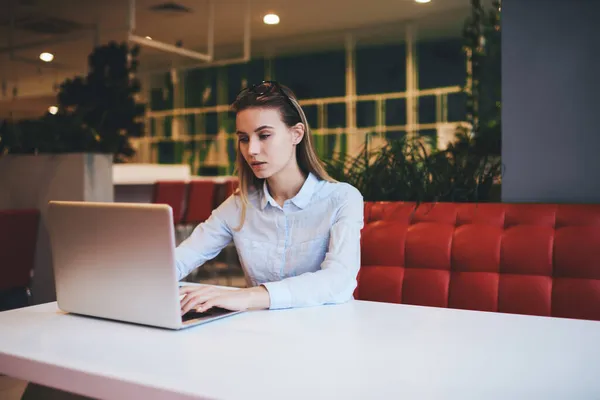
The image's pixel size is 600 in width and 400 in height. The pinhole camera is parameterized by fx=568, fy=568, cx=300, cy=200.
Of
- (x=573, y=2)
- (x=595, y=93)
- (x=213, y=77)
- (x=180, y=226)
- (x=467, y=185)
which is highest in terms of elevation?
(x=213, y=77)

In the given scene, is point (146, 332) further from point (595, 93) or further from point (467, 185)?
point (595, 93)

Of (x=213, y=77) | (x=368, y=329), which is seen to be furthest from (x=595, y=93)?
(x=213, y=77)

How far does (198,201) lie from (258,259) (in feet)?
14.0

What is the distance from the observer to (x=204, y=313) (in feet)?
4.19

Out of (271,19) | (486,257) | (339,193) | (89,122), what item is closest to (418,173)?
(486,257)

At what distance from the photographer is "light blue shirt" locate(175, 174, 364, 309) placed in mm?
1676

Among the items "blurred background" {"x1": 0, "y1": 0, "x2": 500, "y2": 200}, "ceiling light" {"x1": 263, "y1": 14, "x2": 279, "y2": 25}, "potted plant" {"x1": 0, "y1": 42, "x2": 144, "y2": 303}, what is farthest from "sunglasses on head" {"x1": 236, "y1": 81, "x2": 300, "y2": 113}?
"ceiling light" {"x1": 263, "y1": 14, "x2": 279, "y2": 25}

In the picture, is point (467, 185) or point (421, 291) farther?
point (467, 185)

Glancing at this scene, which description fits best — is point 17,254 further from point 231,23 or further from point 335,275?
point 231,23

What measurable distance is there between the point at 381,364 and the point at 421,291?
1.22 m

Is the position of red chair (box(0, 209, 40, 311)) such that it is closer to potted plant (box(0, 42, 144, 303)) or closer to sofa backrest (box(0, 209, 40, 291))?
sofa backrest (box(0, 209, 40, 291))

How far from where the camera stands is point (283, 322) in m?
1.22

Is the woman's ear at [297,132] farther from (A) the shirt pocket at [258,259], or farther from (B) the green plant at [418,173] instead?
(B) the green plant at [418,173]

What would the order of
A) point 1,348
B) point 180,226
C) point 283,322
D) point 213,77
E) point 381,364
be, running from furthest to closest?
point 213,77 → point 180,226 → point 283,322 → point 1,348 → point 381,364
